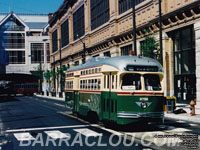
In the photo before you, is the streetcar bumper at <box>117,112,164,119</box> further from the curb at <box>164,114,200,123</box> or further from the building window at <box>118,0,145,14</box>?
the building window at <box>118,0,145,14</box>

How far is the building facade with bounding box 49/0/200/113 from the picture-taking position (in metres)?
29.2

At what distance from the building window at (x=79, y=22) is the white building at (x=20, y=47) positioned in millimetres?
41157

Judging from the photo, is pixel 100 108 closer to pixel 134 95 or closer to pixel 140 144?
pixel 134 95

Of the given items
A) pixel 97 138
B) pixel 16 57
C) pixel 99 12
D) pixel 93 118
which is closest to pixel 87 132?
pixel 97 138

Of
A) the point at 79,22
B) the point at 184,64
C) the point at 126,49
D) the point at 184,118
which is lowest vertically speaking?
the point at 184,118

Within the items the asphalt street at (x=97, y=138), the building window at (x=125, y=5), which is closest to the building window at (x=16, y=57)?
the building window at (x=125, y=5)

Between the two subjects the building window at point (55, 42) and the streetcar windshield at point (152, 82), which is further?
the building window at point (55, 42)

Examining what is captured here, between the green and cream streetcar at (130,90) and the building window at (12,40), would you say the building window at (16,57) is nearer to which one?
the building window at (12,40)

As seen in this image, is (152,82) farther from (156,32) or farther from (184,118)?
(156,32)

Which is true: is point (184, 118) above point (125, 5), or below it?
below

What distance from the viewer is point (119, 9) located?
1736 inches

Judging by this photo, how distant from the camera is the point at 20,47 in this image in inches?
4289

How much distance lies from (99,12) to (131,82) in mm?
38861

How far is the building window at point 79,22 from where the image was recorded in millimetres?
61669
